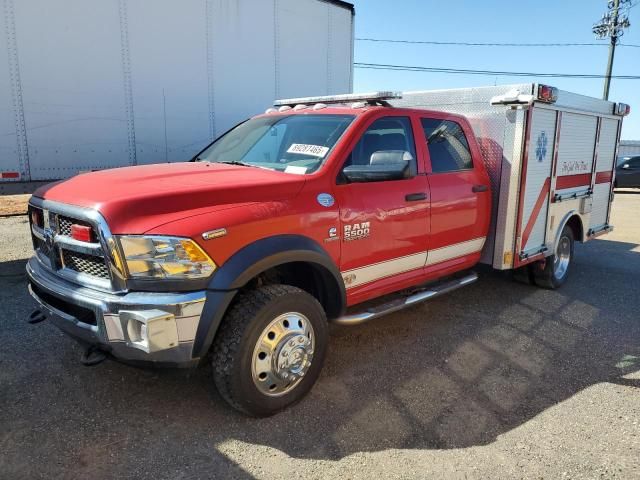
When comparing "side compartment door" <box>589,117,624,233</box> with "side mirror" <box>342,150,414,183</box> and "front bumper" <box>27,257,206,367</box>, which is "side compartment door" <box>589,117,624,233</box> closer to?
"side mirror" <box>342,150,414,183</box>

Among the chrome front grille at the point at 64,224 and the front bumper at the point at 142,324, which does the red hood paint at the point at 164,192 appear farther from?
the front bumper at the point at 142,324

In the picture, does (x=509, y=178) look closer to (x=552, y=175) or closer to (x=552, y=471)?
(x=552, y=175)

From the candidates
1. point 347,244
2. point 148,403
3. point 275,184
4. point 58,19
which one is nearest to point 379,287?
point 347,244

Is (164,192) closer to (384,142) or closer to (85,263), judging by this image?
(85,263)

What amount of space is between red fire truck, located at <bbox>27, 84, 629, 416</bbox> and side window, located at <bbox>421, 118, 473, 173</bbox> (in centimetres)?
2

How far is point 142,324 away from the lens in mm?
2629

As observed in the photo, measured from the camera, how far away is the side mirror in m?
3.50

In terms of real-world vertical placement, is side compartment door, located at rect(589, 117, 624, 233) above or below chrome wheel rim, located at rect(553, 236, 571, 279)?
above

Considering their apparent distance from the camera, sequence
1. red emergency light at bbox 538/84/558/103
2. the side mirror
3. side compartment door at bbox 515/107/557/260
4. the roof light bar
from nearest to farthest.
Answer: the side mirror, the roof light bar, red emergency light at bbox 538/84/558/103, side compartment door at bbox 515/107/557/260

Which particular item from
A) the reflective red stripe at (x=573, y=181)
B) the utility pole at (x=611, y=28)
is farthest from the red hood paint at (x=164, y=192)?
the utility pole at (x=611, y=28)

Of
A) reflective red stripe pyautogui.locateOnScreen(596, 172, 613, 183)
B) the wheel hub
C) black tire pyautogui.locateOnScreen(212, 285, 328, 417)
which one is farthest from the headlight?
reflective red stripe pyautogui.locateOnScreen(596, 172, 613, 183)

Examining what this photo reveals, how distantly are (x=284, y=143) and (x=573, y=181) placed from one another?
3877mm

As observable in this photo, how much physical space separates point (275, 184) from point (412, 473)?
1821 millimetres

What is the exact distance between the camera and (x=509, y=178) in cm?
498
